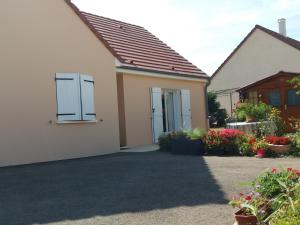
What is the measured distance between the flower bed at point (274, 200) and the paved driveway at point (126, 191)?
1.92 feet

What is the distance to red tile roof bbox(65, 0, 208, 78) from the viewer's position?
17.2m

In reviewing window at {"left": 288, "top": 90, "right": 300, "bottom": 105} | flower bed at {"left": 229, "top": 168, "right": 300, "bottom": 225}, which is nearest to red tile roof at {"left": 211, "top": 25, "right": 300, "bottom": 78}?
window at {"left": 288, "top": 90, "right": 300, "bottom": 105}

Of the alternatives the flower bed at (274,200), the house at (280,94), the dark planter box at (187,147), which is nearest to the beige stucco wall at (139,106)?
the dark planter box at (187,147)

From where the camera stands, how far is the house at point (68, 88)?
12141 millimetres

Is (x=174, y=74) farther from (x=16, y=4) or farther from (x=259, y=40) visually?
(x=259, y=40)

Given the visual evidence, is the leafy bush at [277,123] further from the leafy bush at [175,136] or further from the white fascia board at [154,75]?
the white fascia board at [154,75]

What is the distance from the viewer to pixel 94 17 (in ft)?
65.3

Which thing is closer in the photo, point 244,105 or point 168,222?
point 168,222

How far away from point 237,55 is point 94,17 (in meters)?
15.6

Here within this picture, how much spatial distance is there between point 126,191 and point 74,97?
21.0 feet

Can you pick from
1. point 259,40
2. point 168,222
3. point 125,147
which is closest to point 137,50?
point 125,147

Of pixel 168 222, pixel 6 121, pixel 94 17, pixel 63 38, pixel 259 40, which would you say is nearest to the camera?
pixel 168 222

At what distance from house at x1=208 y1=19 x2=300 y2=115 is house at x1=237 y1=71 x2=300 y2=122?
22.1 feet

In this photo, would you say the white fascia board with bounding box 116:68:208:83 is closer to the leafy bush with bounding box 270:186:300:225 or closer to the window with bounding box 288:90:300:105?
the window with bounding box 288:90:300:105
